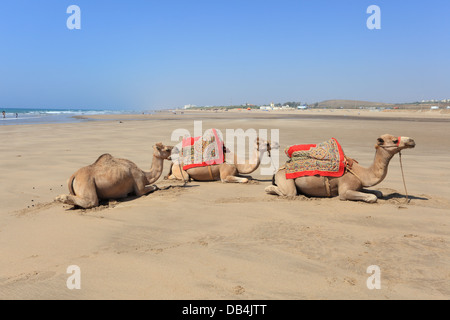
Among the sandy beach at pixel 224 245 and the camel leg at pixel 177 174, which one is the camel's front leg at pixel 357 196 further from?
the camel leg at pixel 177 174

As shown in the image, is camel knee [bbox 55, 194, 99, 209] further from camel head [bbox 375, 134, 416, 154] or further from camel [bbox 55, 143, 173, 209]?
camel head [bbox 375, 134, 416, 154]

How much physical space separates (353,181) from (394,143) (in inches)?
38.8

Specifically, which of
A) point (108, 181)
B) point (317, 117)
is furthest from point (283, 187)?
point (317, 117)

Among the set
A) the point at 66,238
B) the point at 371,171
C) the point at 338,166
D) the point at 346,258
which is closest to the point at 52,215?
the point at 66,238

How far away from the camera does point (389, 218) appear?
558cm

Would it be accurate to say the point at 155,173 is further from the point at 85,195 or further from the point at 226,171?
the point at 226,171

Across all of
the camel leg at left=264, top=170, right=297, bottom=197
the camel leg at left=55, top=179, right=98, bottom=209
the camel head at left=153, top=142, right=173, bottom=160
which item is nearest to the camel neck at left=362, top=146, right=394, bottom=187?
the camel leg at left=264, top=170, right=297, bottom=197

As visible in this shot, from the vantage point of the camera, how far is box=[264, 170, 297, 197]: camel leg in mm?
6918

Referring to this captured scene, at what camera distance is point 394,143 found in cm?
621

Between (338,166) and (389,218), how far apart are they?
141 cm

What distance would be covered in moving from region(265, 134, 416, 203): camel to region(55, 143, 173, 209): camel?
2.42 meters

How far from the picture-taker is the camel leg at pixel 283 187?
6.92m

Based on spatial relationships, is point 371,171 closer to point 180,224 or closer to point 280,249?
point 280,249

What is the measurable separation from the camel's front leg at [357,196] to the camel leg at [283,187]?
2.99 ft
